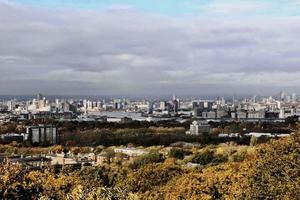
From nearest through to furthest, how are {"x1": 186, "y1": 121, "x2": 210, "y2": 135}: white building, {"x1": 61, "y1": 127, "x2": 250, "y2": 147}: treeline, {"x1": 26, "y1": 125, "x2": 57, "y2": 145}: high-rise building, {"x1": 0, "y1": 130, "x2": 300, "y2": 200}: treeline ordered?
1. {"x1": 0, "y1": 130, "x2": 300, "y2": 200}: treeline
2. {"x1": 61, "y1": 127, "x2": 250, "y2": 147}: treeline
3. {"x1": 26, "y1": 125, "x2": 57, "y2": 145}: high-rise building
4. {"x1": 186, "y1": 121, "x2": 210, "y2": 135}: white building

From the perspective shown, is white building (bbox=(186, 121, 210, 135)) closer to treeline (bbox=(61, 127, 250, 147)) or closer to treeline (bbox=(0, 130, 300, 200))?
treeline (bbox=(61, 127, 250, 147))

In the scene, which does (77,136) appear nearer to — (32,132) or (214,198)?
(32,132)

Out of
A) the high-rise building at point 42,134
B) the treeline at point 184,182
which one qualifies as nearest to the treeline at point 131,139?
the high-rise building at point 42,134

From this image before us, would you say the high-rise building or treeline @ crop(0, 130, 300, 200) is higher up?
treeline @ crop(0, 130, 300, 200)

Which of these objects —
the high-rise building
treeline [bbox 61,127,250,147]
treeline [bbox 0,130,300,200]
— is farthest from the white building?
treeline [bbox 0,130,300,200]

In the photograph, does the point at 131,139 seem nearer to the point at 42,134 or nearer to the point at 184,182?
the point at 42,134

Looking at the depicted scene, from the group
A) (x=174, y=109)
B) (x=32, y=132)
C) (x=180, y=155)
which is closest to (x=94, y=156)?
(x=180, y=155)

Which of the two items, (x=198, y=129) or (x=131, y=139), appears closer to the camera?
(x=131, y=139)

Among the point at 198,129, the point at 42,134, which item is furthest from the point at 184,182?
the point at 198,129

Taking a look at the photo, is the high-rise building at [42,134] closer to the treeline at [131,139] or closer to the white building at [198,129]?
the treeline at [131,139]

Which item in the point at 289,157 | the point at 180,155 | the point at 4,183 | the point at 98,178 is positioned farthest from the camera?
the point at 180,155

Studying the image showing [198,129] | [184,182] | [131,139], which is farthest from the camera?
[198,129]
